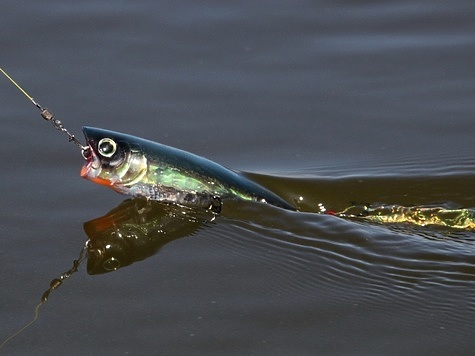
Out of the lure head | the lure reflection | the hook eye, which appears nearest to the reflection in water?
the lure reflection

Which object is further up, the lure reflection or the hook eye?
the hook eye

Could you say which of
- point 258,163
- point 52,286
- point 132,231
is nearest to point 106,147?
point 132,231

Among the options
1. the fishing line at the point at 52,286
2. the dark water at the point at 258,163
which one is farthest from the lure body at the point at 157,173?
the fishing line at the point at 52,286

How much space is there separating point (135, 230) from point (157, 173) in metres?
0.29

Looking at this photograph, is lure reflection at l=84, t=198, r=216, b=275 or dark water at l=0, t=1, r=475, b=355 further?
lure reflection at l=84, t=198, r=216, b=275

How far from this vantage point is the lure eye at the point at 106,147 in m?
5.40

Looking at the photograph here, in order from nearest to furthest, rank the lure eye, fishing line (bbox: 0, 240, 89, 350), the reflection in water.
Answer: fishing line (bbox: 0, 240, 89, 350) < the reflection in water < the lure eye

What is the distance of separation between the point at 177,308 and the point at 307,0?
158 inches

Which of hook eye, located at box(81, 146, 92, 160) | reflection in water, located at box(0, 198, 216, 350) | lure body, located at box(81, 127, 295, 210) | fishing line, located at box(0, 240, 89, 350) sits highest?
hook eye, located at box(81, 146, 92, 160)

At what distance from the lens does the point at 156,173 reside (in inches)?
217

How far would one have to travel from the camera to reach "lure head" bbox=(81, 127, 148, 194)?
5.41 meters

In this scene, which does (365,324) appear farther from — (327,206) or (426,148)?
(426,148)

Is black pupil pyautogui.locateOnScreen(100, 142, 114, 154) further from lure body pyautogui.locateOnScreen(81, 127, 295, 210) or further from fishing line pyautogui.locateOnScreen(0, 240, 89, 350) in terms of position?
fishing line pyautogui.locateOnScreen(0, 240, 89, 350)

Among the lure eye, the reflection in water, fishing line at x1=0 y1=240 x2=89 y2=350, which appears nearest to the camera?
fishing line at x1=0 y1=240 x2=89 y2=350
